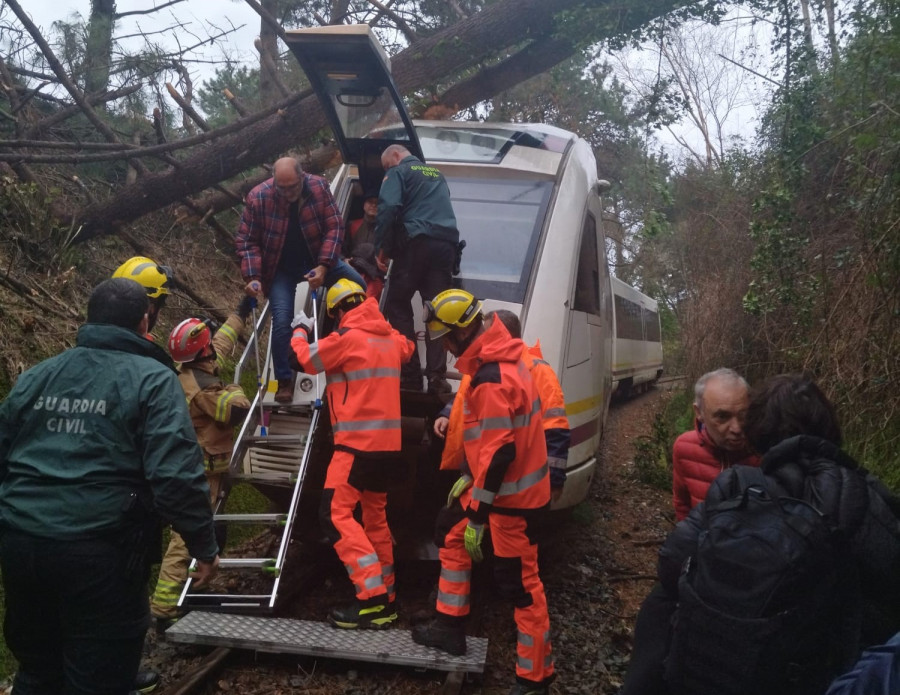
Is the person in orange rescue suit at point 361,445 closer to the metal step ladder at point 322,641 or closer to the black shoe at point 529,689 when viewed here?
the metal step ladder at point 322,641

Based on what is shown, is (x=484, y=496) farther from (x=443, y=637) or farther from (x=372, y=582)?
(x=372, y=582)

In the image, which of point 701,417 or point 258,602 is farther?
point 258,602

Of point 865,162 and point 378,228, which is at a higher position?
point 865,162

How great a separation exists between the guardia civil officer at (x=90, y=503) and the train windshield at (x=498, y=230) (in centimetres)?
302

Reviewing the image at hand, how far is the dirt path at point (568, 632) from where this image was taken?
3.88m

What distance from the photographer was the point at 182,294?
9.32 metres

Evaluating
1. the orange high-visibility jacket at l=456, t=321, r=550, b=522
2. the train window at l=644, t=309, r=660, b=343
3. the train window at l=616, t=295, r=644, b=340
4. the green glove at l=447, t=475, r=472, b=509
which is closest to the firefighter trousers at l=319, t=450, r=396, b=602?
the green glove at l=447, t=475, r=472, b=509

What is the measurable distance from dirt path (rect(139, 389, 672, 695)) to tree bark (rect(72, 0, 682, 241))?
4.51 m

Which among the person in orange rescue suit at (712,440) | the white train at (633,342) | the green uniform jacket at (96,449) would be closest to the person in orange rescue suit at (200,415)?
the green uniform jacket at (96,449)

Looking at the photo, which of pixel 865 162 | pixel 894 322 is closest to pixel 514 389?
pixel 894 322

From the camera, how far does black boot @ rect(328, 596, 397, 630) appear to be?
419 cm

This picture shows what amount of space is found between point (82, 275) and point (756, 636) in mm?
7786

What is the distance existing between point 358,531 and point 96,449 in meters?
1.99

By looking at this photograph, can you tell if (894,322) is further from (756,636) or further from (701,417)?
(756,636)
